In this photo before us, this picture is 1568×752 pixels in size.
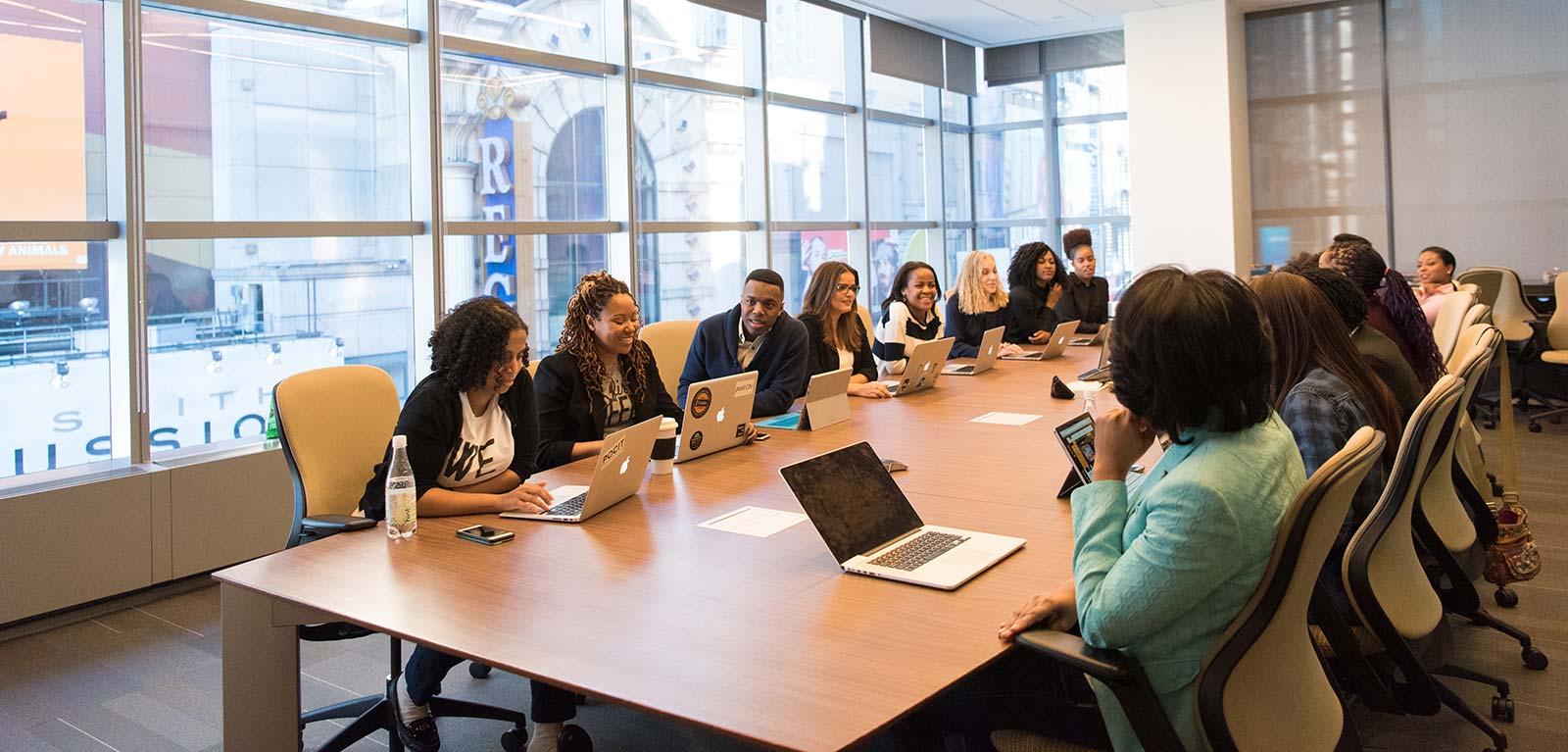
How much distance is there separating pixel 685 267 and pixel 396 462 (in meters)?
4.81

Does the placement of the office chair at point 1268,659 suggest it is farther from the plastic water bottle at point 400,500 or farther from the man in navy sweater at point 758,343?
the man in navy sweater at point 758,343

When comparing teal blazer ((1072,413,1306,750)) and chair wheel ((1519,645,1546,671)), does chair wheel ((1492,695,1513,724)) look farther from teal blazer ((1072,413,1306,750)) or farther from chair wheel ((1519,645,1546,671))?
teal blazer ((1072,413,1306,750))

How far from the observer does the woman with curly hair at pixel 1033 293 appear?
650 centimetres

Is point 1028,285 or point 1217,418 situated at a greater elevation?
point 1028,285

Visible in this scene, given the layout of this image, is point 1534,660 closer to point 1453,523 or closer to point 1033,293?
point 1453,523

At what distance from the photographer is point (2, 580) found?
3.86m

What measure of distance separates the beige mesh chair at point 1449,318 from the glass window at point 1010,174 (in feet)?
16.0

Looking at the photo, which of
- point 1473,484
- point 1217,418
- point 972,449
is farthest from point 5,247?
point 1473,484

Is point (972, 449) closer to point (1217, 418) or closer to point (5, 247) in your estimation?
point (1217, 418)

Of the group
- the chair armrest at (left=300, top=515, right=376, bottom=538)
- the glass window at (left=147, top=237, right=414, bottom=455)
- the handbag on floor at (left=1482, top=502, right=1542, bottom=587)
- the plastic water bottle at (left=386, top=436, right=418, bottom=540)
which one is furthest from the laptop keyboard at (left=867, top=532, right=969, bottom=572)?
the glass window at (left=147, top=237, right=414, bottom=455)

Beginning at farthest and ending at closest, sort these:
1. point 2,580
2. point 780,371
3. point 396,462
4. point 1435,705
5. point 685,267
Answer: point 685,267 < point 780,371 < point 2,580 < point 396,462 < point 1435,705

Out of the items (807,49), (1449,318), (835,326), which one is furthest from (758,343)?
(807,49)

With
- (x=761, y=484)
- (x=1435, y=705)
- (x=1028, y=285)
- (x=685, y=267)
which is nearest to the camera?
(x=1435, y=705)

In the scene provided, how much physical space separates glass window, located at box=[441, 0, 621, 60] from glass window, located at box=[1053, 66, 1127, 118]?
4.99m
